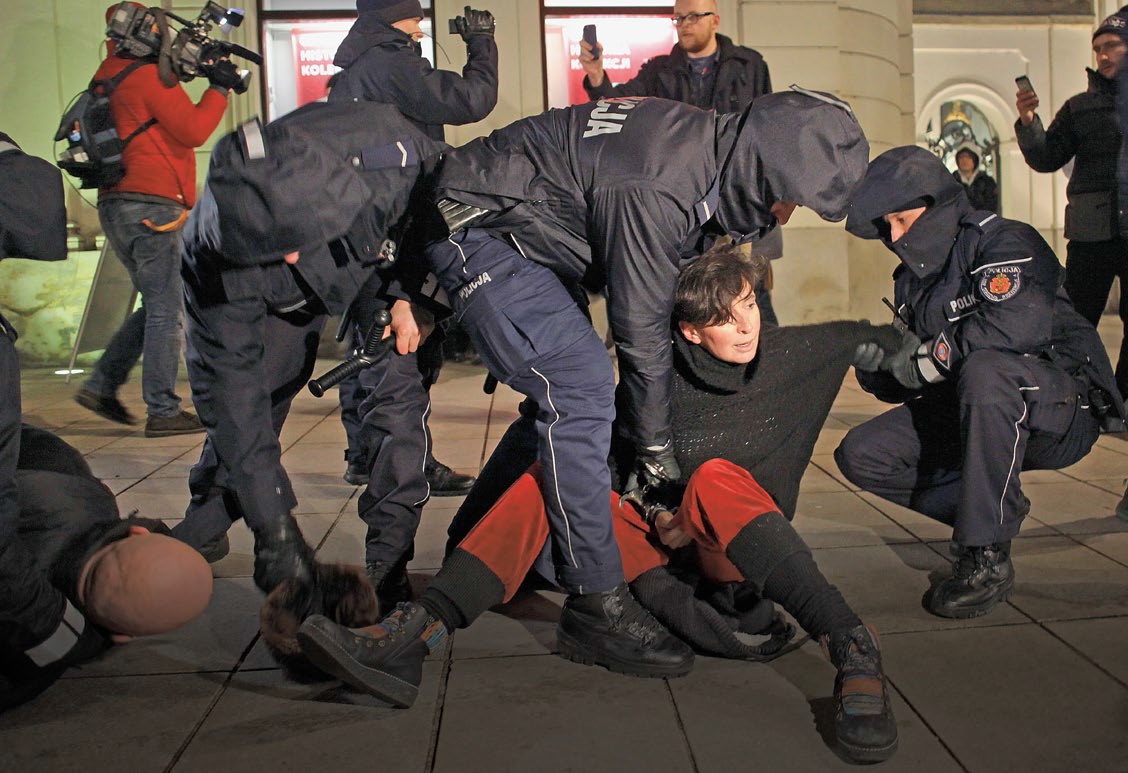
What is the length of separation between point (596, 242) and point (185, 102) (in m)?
3.76

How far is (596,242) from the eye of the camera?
2674mm

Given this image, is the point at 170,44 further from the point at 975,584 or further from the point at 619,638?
the point at 975,584

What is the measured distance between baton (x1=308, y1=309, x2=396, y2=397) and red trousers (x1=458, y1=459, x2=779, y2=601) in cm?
61

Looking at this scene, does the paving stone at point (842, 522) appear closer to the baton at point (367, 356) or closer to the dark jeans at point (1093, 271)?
the baton at point (367, 356)

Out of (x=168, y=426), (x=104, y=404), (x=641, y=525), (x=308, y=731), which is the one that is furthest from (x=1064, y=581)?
(x=168, y=426)

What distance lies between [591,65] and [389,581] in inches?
158

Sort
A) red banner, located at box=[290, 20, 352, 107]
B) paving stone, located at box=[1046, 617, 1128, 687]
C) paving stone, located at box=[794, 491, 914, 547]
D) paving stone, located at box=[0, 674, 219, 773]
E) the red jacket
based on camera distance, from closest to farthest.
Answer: paving stone, located at box=[0, 674, 219, 773], paving stone, located at box=[1046, 617, 1128, 687], paving stone, located at box=[794, 491, 914, 547], the red jacket, red banner, located at box=[290, 20, 352, 107]

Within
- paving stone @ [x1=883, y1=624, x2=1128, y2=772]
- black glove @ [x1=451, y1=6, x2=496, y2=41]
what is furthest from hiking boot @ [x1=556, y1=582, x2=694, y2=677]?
black glove @ [x1=451, y1=6, x2=496, y2=41]

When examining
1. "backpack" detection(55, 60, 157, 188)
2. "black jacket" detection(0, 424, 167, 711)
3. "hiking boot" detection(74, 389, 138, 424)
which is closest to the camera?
"black jacket" detection(0, 424, 167, 711)

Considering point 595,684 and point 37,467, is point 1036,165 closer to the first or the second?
point 595,684

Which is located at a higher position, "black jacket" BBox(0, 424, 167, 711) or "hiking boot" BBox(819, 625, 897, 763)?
"black jacket" BBox(0, 424, 167, 711)

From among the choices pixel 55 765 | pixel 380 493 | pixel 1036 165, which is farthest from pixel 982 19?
pixel 55 765

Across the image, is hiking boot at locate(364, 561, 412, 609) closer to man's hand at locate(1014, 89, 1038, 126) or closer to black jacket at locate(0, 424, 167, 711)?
black jacket at locate(0, 424, 167, 711)

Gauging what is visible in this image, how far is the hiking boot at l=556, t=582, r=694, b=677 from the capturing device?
8.47ft
